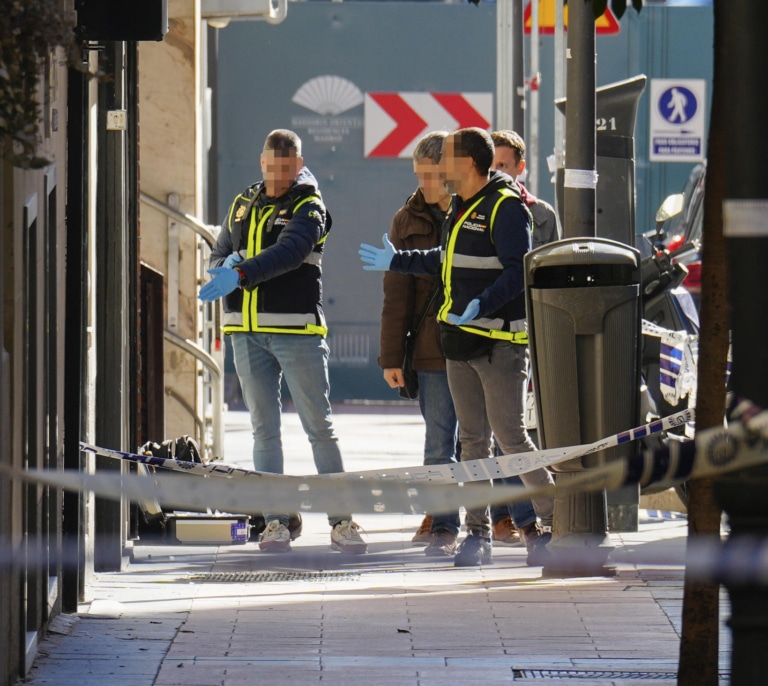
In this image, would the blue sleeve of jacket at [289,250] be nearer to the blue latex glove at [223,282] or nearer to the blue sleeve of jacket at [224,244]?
the blue latex glove at [223,282]

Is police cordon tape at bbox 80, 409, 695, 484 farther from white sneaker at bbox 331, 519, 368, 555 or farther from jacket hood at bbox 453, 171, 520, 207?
jacket hood at bbox 453, 171, 520, 207

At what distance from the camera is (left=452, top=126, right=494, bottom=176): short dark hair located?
712 cm

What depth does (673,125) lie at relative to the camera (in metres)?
18.2

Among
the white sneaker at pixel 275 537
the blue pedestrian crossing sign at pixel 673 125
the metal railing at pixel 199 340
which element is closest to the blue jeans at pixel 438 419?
the white sneaker at pixel 275 537

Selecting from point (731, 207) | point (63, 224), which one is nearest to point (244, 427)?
point (63, 224)

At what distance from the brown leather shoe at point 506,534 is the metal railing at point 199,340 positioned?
2859 millimetres

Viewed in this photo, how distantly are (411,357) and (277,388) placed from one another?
2.15 feet

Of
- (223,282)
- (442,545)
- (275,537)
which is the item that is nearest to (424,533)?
(442,545)

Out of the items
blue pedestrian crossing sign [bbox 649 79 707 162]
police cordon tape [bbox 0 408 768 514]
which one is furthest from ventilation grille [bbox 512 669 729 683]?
blue pedestrian crossing sign [bbox 649 79 707 162]

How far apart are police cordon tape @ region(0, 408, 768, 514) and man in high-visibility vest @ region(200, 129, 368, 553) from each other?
280cm

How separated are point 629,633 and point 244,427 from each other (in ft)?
27.9

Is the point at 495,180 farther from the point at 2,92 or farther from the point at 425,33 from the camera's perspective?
the point at 425,33

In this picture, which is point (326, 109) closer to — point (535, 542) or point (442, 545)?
point (442, 545)

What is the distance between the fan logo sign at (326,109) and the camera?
18000 millimetres
